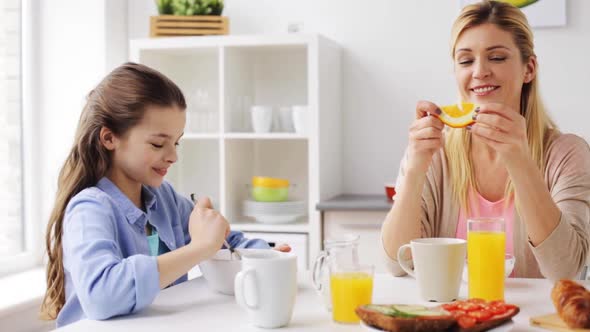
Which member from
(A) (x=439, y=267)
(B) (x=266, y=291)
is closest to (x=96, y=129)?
(B) (x=266, y=291)

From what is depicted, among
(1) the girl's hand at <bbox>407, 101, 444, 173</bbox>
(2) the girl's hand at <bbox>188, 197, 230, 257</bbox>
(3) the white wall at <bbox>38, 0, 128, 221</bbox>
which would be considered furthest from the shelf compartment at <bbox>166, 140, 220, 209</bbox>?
(2) the girl's hand at <bbox>188, 197, 230, 257</bbox>

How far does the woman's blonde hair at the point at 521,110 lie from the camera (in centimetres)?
193

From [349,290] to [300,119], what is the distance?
1987 millimetres

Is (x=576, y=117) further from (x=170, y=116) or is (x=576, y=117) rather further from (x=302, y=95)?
(x=170, y=116)

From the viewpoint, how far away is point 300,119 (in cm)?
316

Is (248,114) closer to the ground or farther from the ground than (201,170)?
farther from the ground

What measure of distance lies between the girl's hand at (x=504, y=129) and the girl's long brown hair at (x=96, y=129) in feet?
2.35

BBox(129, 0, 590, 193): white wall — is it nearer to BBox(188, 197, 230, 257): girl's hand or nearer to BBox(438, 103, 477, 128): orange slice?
BBox(438, 103, 477, 128): orange slice

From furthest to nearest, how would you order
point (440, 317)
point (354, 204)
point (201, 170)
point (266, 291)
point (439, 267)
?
1. point (201, 170)
2. point (354, 204)
3. point (439, 267)
4. point (266, 291)
5. point (440, 317)

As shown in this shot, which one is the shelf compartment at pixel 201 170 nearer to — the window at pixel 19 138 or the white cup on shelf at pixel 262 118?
the white cup on shelf at pixel 262 118

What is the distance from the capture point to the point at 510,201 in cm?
191

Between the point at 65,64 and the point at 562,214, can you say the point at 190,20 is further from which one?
the point at 562,214

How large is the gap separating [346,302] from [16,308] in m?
1.76

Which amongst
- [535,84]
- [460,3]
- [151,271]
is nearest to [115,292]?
[151,271]
